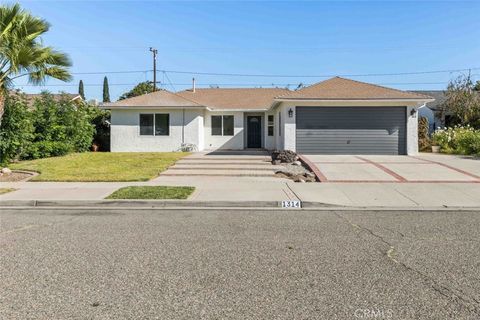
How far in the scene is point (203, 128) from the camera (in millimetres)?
25219

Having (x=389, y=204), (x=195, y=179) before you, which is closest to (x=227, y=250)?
(x=389, y=204)

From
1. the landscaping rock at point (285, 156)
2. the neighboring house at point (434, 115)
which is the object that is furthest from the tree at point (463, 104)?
the landscaping rock at point (285, 156)

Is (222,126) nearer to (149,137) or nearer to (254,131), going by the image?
(254,131)

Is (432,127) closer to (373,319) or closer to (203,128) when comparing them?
(203,128)

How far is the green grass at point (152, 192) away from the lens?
1003 centimetres

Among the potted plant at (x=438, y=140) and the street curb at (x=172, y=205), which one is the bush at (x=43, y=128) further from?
the potted plant at (x=438, y=140)

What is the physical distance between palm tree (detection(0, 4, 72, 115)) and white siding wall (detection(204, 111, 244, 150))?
38.0 feet

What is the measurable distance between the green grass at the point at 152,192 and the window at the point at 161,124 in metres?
12.7

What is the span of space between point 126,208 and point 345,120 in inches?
516

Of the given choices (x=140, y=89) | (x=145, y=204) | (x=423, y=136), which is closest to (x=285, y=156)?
(x=145, y=204)

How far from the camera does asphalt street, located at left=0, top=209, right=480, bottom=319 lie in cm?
366

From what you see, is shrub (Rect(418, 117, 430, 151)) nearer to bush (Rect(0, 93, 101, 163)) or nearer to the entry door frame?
the entry door frame

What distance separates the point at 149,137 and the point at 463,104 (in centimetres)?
2233

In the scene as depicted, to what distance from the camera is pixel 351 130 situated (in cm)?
1948
